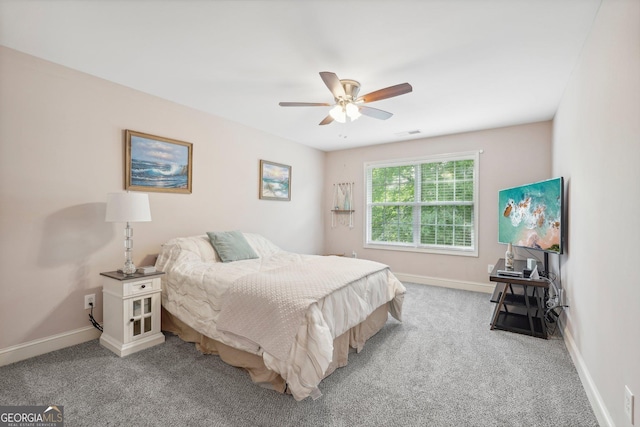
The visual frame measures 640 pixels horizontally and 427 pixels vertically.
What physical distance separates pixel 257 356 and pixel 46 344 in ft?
6.23

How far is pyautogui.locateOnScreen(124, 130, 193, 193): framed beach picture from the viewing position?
9.98ft

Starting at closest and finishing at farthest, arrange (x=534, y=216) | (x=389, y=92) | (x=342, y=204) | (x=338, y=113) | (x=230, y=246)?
(x=389, y=92) < (x=338, y=113) < (x=534, y=216) < (x=230, y=246) < (x=342, y=204)

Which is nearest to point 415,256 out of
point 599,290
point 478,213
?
point 478,213

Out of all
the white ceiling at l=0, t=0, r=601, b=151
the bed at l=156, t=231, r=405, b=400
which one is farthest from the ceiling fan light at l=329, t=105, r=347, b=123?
the bed at l=156, t=231, r=405, b=400

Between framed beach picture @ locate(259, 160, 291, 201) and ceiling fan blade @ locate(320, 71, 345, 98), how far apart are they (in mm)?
2289

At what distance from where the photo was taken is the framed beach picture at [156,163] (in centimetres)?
304

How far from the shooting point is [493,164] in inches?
172

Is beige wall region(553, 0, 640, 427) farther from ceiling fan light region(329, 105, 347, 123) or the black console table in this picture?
ceiling fan light region(329, 105, 347, 123)

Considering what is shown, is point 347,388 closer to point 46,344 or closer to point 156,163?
point 46,344

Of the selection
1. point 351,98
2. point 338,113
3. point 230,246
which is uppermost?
point 351,98

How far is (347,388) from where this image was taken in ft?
6.65

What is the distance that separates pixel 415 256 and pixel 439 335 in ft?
7.30

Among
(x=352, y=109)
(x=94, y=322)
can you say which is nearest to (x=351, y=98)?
(x=352, y=109)

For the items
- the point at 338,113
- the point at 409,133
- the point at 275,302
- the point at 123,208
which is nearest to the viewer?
the point at 275,302
